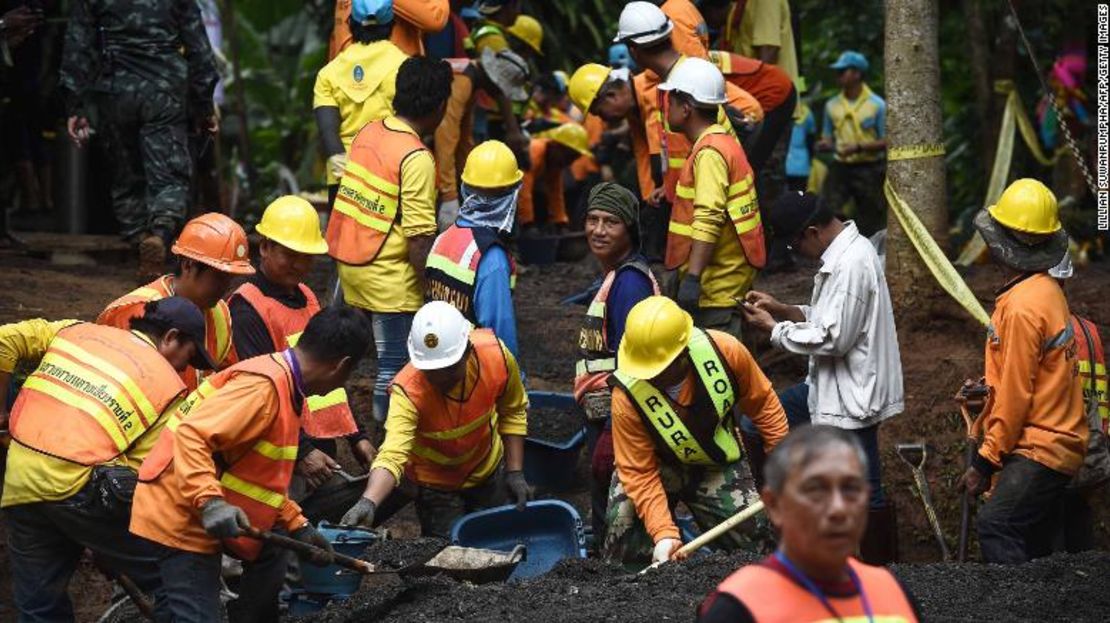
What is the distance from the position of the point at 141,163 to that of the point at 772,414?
4.80m

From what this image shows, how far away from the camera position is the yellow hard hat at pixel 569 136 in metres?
13.8

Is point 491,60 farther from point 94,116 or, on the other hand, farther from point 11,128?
point 11,128

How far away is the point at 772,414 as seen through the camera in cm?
728

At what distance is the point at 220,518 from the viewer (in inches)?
229

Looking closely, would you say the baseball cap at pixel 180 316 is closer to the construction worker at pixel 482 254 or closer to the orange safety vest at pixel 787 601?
the construction worker at pixel 482 254

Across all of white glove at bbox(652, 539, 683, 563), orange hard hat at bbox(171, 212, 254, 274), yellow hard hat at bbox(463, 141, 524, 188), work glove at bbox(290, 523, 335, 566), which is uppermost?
yellow hard hat at bbox(463, 141, 524, 188)

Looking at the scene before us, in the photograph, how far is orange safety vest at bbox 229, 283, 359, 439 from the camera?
25.5 ft

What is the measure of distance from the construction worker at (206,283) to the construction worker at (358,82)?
6.31ft

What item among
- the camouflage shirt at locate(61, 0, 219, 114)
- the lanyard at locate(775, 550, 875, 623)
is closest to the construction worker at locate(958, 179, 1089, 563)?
the lanyard at locate(775, 550, 875, 623)

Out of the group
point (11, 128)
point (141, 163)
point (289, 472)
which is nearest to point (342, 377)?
point (289, 472)

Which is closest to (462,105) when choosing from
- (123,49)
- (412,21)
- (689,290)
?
(412,21)

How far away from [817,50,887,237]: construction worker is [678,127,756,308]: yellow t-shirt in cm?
713

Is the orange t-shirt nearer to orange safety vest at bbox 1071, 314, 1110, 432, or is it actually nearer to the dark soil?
orange safety vest at bbox 1071, 314, 1110, 432

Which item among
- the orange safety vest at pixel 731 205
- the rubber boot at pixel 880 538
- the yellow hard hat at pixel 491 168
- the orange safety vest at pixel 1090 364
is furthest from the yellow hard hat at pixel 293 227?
the orange safety vest at pixel 1090 364
